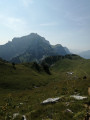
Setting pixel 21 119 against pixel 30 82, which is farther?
pixel 30 82

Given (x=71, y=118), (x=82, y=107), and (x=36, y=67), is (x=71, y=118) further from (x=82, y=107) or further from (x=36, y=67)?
(x=36, y=67)

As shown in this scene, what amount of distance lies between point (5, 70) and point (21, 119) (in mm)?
95187

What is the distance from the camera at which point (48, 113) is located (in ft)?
44.5

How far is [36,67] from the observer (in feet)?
500

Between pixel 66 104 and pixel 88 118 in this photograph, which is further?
pixel 66 104

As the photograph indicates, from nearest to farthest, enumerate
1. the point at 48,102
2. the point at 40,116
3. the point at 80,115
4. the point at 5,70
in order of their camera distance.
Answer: the point at 80,115, the point at 40,116, the point at 48,102, the point at 5,70

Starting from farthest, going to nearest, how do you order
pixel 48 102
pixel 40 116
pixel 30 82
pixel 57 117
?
pixel 30 82 < pixel 48 102 < pixel 40 116 < pixel 57 117

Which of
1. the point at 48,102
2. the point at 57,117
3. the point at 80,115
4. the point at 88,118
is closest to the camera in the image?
the point at 88,118

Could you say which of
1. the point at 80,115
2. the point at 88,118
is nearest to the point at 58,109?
the point at 80,115

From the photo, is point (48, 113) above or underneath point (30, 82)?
above

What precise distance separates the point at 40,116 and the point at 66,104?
11.7 feet

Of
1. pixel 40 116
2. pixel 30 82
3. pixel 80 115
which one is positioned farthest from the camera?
pixel 30 82

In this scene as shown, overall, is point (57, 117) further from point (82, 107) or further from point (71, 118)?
point (82, 107)

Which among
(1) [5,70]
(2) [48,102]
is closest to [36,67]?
(1) [5,70]
